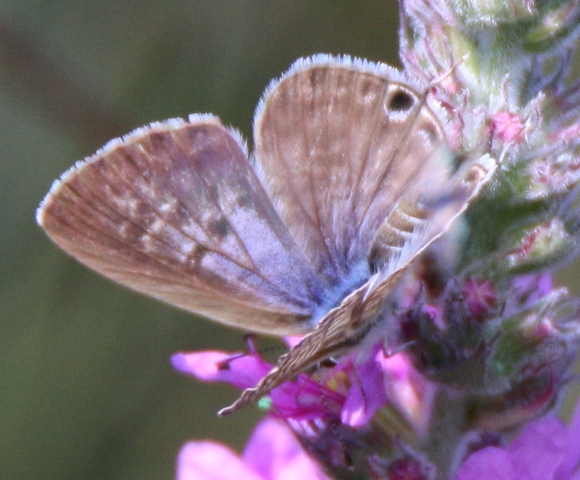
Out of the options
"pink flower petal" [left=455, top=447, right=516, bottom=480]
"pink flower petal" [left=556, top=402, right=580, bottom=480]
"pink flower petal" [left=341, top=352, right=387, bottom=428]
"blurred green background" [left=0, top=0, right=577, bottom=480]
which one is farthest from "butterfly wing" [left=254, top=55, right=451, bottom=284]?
"blurred green background" [left=0, top=0, right=577, bottom=480]

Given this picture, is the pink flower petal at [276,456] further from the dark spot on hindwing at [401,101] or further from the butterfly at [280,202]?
the dark spot on hindwing at [401,101]

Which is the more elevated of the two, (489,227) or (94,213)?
(94,213)

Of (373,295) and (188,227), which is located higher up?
(188,227)

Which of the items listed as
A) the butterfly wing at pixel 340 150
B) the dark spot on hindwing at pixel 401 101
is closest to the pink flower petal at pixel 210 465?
the butterfly wing at pixel 340 150

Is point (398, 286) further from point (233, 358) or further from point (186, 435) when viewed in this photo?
point (186, 435)

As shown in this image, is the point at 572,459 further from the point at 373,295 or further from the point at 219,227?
the point at 219,227

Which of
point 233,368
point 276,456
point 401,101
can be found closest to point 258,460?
point 276,456

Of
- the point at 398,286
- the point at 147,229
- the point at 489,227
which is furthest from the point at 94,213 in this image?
the point at 489,227
